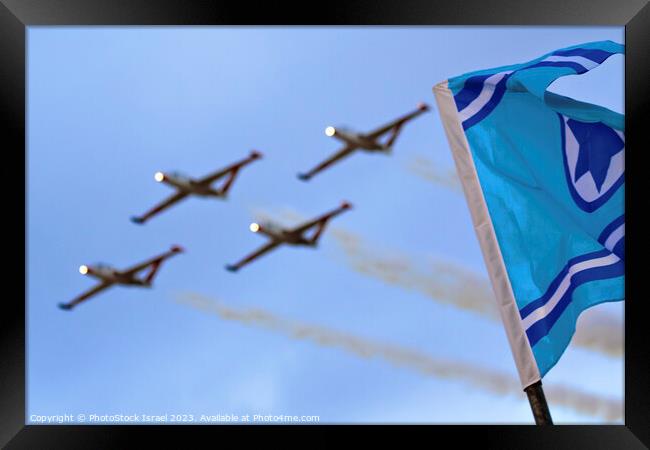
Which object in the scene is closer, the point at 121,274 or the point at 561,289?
the point at 561,289

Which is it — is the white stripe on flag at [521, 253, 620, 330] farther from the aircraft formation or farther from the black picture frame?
the aircraft formation

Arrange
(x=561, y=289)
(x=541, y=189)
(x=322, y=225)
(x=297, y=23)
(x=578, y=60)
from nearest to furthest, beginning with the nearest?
(x=561, y=289)
(x=578, y=60)
(x=541, y=189)
(x=297, y=23)
(x=322, y=225)

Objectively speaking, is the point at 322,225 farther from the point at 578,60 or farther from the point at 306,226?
the point at 578,60

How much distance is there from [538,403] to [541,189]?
3.05 m

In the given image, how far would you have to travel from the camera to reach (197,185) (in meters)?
39.2

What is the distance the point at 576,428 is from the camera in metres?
14.6

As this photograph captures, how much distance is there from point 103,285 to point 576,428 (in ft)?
98.7

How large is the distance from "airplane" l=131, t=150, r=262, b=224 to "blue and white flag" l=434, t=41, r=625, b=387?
74.3ft

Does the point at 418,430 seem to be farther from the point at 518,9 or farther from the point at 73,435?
the point at 518,9

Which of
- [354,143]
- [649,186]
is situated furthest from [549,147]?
[354,143]

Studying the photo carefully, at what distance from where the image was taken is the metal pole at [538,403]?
12.5 meters

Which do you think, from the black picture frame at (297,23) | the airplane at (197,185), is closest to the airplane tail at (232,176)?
the airplane at (197,185)

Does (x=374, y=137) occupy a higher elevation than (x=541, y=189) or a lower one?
higher

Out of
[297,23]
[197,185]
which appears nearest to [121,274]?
[197,185]
